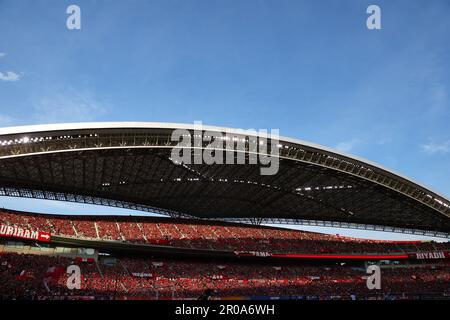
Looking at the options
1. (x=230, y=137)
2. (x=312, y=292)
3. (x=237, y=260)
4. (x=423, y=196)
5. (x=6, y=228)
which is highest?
(x=230, y=137)

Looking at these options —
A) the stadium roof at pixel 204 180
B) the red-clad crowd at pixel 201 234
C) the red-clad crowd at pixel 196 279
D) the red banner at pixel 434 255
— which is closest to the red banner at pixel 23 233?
the red-clad crowd at pixel 196 279

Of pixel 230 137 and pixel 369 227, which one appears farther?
pixel 369 227

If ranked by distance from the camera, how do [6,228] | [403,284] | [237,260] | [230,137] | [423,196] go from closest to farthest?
[230,137] < [6,228] < [423,196] < [403,284] < [237,260]

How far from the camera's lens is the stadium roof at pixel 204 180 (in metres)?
36.3

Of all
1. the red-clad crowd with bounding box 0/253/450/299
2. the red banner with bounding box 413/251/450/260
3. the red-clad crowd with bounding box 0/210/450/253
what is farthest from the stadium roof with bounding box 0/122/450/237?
the red-clad crowd with bounding box 0/253/450/299

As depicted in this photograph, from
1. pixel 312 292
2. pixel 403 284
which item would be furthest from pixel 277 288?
pixel 403 284

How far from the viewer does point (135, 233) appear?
5956 cm

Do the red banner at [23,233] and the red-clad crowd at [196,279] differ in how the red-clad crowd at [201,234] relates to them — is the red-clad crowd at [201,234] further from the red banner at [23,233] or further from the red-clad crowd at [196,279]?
the red banner at [23,233]

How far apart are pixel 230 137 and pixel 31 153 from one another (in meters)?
19.7

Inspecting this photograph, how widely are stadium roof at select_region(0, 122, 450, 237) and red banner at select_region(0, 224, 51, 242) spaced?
7.41 metres

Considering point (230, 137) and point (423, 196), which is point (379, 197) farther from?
point (230, 137)

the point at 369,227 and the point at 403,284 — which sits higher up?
the point at 369,227

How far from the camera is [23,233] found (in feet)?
144

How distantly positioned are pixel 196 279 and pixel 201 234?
1128 centimetres
